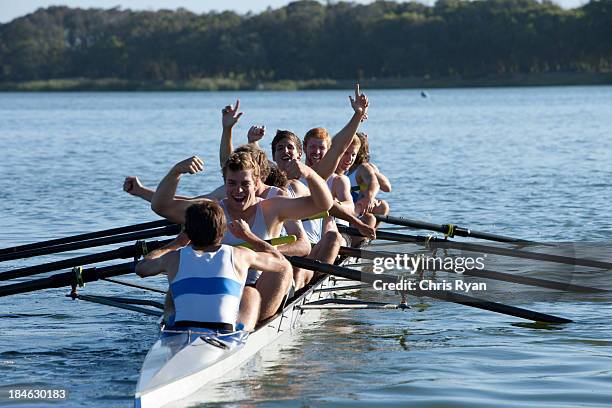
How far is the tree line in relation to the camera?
3984 inches

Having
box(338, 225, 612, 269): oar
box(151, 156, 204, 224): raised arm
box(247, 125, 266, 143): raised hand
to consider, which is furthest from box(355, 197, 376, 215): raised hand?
box(151, 156, 204, 224): raised arm

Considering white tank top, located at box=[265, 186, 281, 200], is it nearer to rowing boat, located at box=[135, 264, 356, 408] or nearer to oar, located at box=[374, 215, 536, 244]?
rowing boat, located at box=[135, 264, 356, 408]

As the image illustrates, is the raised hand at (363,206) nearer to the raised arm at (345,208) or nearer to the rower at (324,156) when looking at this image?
the raised arm at (345,208)

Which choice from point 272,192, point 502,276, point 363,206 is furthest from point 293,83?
point 272,192

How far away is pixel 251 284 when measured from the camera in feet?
26.3

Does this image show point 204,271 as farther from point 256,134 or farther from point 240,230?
point 256,134

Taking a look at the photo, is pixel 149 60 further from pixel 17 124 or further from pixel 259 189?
pixel 259 189

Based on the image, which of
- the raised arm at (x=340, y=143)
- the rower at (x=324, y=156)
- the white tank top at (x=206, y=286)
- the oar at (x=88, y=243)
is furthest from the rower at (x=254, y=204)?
the oar at (x=88, y=243)

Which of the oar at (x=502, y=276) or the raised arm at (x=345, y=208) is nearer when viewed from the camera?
the oar at (x=502, y=276)

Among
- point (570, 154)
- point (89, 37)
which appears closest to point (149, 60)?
point (89, 37)

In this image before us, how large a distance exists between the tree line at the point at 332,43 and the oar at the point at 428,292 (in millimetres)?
92166

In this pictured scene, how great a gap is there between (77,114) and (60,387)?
51.3 metres

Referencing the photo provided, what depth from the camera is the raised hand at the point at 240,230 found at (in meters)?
7.41

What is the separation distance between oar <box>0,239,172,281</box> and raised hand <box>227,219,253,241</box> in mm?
1700
